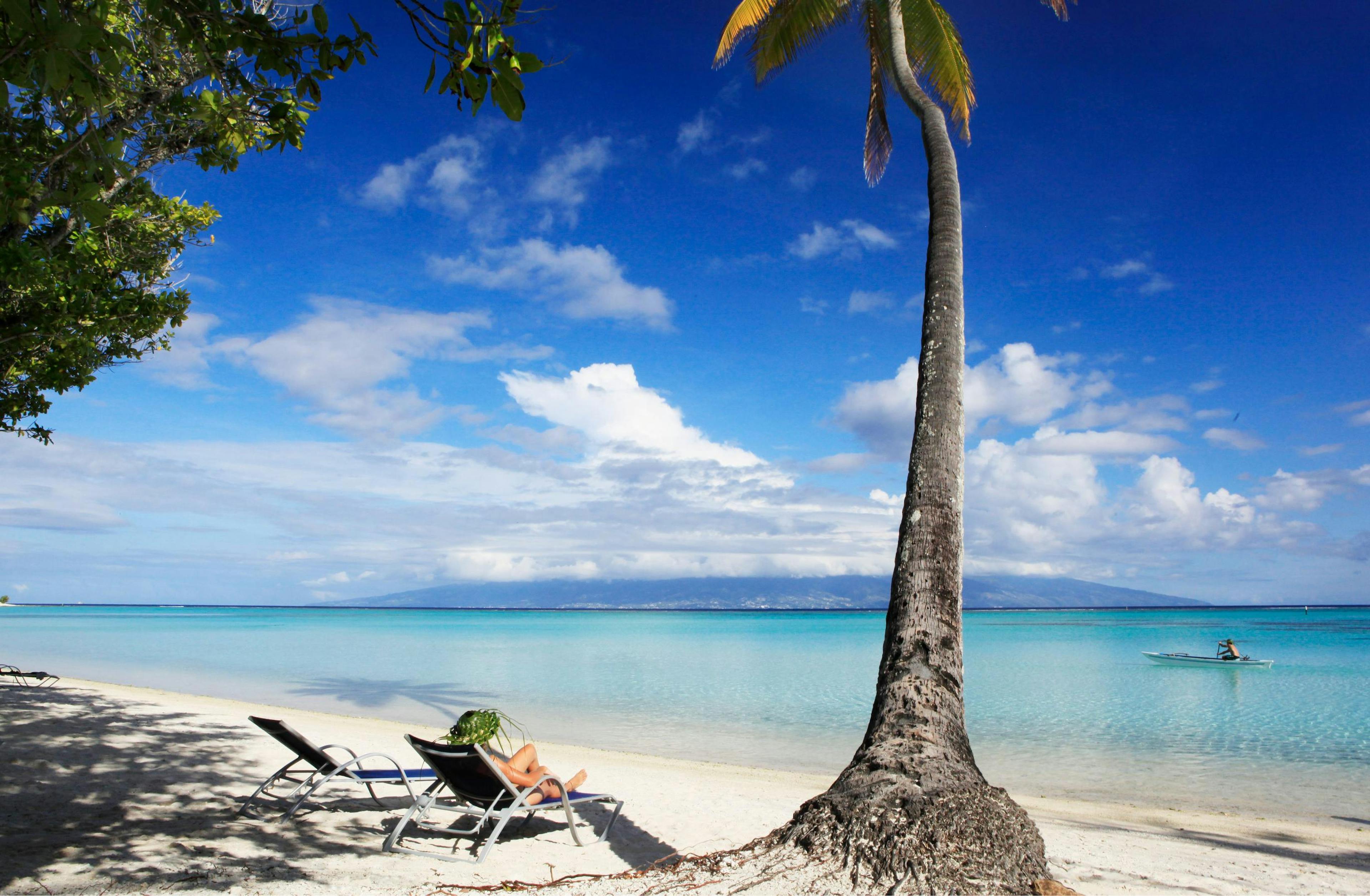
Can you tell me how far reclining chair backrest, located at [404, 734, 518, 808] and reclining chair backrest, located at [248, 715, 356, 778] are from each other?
988mm

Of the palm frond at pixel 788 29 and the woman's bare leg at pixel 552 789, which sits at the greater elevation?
the palm frond at pixel 788 29

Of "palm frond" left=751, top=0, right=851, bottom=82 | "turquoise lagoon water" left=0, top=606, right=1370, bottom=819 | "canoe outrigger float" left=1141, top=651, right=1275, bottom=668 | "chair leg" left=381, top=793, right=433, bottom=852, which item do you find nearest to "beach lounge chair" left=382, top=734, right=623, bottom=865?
"chair leg" left=381, top=793, right=433, bottom=852

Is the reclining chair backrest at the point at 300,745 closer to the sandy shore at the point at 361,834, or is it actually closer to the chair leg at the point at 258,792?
the chair leg at the point at 258,792

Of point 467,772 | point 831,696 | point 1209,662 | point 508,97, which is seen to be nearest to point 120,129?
point 508,97

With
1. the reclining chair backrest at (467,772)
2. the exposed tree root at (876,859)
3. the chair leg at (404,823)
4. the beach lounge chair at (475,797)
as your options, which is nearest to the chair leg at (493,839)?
the beach lounge chair at (475,797)

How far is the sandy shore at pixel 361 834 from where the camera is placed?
4652 millimetres

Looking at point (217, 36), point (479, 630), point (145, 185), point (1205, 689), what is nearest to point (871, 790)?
point (217, 36)

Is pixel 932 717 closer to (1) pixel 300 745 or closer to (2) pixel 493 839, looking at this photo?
(2) pixel 493 839

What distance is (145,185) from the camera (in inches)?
190

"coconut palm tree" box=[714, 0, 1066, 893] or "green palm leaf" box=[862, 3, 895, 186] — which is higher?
"green palm leaf" box=[862, 3, 895, 186]

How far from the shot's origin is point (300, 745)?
611 cm

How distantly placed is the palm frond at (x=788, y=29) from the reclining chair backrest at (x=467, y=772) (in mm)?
7835

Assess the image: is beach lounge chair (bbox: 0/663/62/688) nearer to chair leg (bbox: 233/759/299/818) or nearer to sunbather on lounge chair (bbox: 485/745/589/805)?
chair leg (bbox: 233/759/299/818)

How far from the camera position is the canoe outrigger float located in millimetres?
25797
